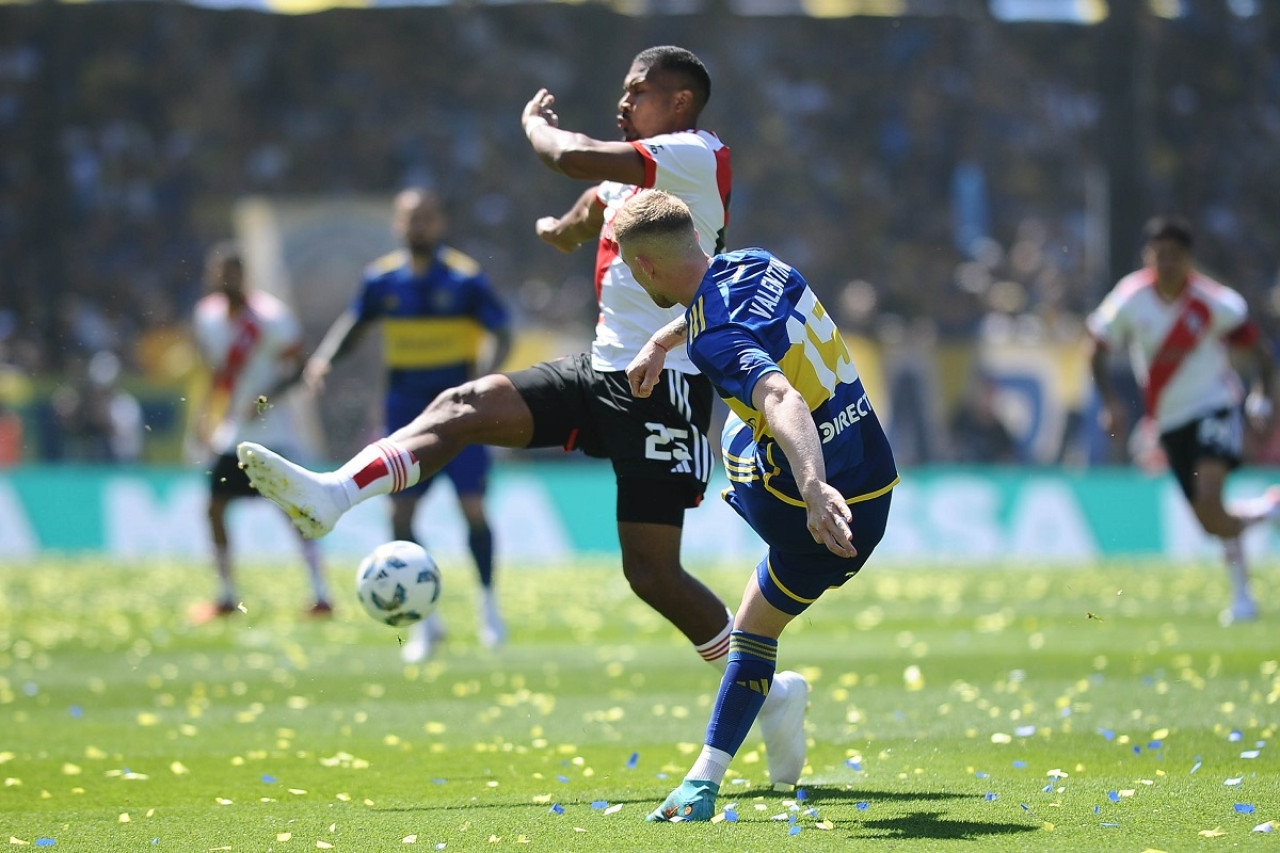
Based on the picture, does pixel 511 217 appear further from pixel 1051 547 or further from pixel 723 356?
pixel 723 356

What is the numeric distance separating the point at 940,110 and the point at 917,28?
Result: 4.95 ft

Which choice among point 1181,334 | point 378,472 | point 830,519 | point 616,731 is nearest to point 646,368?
point 378,472

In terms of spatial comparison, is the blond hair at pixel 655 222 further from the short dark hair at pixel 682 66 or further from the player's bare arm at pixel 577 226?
the player's bare arm at pixel 577 226

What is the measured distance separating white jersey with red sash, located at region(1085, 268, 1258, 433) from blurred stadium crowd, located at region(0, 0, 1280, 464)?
13.6 meters

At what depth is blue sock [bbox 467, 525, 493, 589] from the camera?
10.6m

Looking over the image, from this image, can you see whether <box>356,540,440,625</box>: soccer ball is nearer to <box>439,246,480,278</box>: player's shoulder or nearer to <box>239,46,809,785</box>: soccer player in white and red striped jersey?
<box>239,46,809,785</box>: soccer player in white and red striped jersey

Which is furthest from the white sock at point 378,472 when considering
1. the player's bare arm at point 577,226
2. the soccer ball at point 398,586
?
the player's bare arm at point 577,226

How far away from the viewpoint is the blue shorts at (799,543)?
5.18 m

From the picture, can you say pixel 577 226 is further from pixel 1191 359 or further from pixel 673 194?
pixel 1191 359

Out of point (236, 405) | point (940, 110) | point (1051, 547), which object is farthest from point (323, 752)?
point (940, 110)

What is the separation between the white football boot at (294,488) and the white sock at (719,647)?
1501mm

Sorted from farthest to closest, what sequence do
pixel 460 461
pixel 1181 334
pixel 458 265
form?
1. pixel 1181 334
2. pixel 458 265
3. pixel 460 461

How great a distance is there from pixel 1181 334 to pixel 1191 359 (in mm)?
181

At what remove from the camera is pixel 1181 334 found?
11188 mm
